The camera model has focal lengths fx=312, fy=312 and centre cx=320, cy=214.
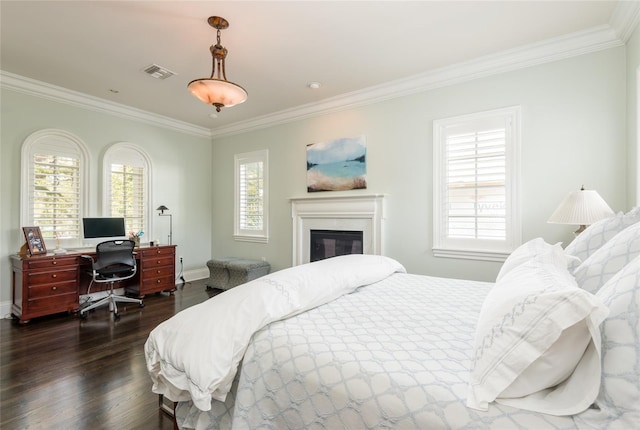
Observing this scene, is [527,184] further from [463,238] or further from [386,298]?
[386,298]

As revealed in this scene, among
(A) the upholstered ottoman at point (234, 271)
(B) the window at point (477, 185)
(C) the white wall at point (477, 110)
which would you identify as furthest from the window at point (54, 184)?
(B) the window at point (477, 185)

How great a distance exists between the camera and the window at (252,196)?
5.26 metres

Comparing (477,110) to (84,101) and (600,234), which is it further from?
(84,101)

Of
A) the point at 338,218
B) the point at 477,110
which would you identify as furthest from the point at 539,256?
the point at 338,218

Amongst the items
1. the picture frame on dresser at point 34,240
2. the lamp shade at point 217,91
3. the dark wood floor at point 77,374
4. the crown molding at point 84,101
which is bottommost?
the dark wood floor at point 77,374

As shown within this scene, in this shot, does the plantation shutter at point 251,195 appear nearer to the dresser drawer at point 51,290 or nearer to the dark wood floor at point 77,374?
the dark wood floor at point 77,374

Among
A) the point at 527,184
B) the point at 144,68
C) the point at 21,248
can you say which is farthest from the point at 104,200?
the point at 527,184

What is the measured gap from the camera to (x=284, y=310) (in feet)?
4.95

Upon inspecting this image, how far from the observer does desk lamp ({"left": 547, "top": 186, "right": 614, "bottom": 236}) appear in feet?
7.71

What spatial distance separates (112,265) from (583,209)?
4.90 meters

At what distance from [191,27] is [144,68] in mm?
1131

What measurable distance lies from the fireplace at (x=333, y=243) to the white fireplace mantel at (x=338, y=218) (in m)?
0.06

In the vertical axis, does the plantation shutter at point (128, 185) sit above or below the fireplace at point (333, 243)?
above

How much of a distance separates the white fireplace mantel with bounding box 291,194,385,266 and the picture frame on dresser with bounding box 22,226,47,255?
122 inches
